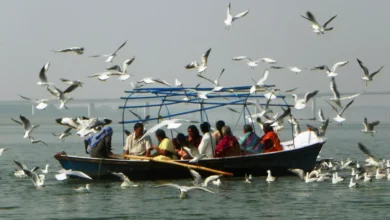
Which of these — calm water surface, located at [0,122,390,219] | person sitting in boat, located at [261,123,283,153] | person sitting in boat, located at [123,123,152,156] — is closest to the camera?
calm water surface, located at [0,122,390,219]

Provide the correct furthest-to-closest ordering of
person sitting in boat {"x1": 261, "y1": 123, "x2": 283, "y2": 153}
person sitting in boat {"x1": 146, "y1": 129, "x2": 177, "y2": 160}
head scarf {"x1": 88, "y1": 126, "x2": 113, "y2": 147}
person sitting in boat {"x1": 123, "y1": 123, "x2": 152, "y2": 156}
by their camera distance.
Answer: person sitting in boat {"x1": 261, "y1": 123, "x2": 283, "y2": 153} < person sitting in boat {"x1": 123, "y1": 123, "x2": 152, "y2": 156} < head scarf {"x1": 88, "y1": 126, "x2": 113, "y2": 147} < person sitting in boat {"x1": 146, "y1": 129, "x2": 177, "y2": 160}

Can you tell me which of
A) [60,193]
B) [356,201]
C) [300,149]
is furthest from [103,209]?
[300,149]

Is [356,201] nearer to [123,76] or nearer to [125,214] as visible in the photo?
[125,214]

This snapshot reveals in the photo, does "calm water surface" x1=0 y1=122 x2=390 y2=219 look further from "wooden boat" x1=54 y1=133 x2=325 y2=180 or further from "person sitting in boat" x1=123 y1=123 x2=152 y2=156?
"person sitting in boat" x1=123 y1=123 x2=152 y2=156

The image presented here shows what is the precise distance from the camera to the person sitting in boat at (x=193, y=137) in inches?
1061

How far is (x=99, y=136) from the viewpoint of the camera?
2750cm

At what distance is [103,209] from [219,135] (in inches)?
250

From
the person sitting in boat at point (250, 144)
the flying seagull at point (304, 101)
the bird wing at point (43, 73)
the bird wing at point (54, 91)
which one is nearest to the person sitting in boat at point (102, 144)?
the bird wing at point (54, 91)

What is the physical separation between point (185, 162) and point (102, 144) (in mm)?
2115

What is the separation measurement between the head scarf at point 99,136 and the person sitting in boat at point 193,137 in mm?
1942

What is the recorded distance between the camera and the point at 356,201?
22.9 metres

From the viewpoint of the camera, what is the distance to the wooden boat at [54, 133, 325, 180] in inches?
1067

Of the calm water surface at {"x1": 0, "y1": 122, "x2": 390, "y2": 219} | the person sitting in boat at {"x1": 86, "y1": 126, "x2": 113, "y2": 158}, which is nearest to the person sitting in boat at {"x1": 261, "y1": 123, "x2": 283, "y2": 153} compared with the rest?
the calm water surface at {"x1": 0, "y1": 122, "x2": 390, "y2": 219}

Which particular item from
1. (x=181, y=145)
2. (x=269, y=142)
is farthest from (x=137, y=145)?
(x=269, y=142)
